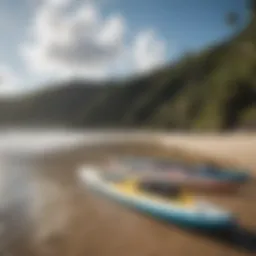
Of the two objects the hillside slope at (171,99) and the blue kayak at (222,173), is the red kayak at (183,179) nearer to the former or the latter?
the blue kayak at (222,173)

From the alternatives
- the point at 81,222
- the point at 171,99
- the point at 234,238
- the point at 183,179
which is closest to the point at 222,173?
the point at 183,179

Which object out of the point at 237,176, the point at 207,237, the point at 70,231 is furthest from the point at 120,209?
the point at 237,176

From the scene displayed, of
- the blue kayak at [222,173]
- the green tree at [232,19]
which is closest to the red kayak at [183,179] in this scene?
the blue kayak at [222,173]

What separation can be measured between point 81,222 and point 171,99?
0.78m

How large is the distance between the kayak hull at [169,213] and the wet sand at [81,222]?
0.03 m

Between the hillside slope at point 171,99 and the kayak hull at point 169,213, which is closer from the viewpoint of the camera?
the kayak hull at point 169,213

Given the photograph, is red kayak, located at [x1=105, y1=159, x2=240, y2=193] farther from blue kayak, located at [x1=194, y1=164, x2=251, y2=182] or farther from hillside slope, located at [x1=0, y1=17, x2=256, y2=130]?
hillside slope, located at [x1=0, y1=17, x2=256, y2=130]

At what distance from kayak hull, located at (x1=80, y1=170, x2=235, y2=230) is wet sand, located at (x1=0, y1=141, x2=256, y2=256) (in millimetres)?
31

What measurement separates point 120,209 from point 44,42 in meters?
0.87

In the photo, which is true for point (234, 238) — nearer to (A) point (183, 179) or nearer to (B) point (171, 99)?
(A) point (183, 179)

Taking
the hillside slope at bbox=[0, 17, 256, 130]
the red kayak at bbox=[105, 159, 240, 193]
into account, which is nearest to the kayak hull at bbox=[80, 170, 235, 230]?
the red kayak at bbox=[105, 159, 240, 193]

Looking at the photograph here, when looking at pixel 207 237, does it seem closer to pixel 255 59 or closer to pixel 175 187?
pixel 175 187

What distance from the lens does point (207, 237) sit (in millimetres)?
1587

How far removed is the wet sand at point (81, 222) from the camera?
5.07ft
